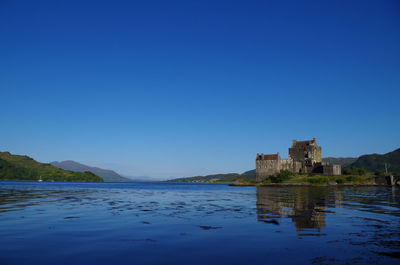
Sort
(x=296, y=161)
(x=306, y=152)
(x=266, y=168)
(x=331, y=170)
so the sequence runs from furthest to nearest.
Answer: (x=296, y=161) < (x=306, y=152) < (x=266, y=168) < (x=331, y=170)

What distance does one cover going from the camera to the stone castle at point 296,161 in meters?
140

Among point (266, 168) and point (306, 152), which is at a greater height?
point (306, 152)

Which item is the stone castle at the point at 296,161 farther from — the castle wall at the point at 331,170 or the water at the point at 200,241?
the water at the point at 200,241

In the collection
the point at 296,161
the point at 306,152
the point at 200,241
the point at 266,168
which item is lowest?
the point at 200,241

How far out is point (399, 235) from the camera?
631 inches

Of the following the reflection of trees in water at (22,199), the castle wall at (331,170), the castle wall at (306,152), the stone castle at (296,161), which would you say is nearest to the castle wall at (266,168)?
the stone castle at (296,161)

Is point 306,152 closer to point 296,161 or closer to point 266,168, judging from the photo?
point 296,161

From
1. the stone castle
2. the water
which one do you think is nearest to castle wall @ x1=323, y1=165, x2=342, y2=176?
the stone castle

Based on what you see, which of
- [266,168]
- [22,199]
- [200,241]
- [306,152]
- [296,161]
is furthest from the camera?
[296,161]

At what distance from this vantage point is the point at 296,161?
144m

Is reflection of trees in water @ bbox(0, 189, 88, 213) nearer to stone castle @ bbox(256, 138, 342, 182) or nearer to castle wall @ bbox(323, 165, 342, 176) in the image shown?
stone castle @ bbox(256, 138, 342, 182)

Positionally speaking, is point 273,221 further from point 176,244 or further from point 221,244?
point 176,244

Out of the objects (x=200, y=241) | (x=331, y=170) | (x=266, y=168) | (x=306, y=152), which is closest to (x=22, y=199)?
(x=200, y=241)

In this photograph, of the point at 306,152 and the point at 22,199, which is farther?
the point at 306,152
